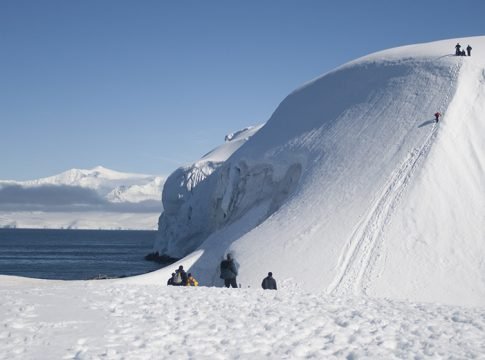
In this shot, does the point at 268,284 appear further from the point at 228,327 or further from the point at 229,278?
the point at 228,327

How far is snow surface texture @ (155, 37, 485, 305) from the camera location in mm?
25531

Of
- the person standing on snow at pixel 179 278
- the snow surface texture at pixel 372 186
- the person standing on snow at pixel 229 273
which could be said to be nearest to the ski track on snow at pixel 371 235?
the snow surface texture at pixel 372 186

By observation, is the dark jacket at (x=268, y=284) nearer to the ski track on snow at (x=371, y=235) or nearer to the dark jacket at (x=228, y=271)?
the dark jacket at (x=228, y=271)

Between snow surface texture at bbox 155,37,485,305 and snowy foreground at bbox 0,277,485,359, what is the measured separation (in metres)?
11.7

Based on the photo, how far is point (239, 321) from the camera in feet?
37.9

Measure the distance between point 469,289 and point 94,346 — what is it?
19.3 meters

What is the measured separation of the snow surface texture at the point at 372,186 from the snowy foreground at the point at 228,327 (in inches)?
460

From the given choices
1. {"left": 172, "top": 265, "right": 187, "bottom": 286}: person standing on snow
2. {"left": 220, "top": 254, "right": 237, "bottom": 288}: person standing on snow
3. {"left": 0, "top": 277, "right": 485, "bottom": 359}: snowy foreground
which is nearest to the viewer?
{"left": 0, "top": 277, "right": 485, "bottom": 359}: snowy foreground

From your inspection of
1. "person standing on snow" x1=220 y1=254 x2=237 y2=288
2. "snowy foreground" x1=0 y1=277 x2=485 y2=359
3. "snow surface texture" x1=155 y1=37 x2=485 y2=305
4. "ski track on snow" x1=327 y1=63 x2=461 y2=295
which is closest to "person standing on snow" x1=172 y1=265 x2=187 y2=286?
"person standing on snow" x1=220 y1=254 x2=237 y2=288

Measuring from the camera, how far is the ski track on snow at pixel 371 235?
A: 24703 millimetres

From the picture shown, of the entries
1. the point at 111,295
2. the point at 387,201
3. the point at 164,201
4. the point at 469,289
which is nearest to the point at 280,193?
the point at 387,201

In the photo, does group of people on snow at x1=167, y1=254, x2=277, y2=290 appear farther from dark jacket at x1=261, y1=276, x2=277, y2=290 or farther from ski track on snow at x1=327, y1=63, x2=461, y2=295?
ski track on snow at x1=327, y1=63, x2=461, y2=295

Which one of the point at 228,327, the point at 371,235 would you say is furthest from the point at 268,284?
the point at 371,235

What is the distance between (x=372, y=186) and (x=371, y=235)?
4447 millimetres
